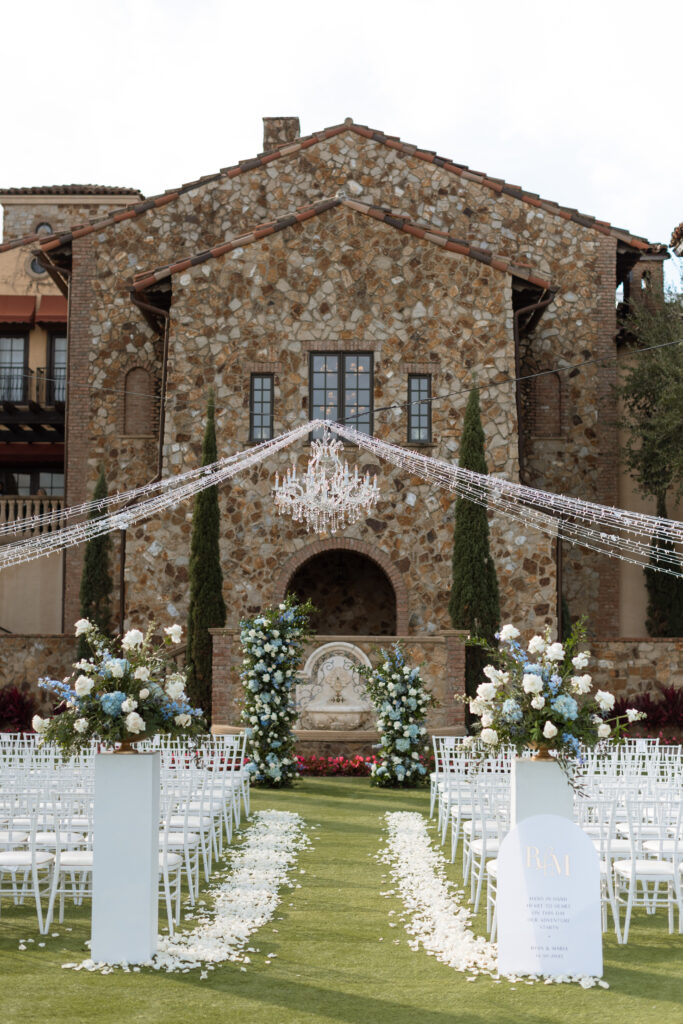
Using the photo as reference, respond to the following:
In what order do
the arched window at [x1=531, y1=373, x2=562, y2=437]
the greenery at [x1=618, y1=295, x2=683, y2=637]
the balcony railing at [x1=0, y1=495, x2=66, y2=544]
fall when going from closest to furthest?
the greenery at [x1=618, y1=295, x2=683, y2=637]
the arched window at [x1=531, y1=373, x2=562, y2=437]
the balcony railing at [x1=0, y1=495, x2=66, y2=544]

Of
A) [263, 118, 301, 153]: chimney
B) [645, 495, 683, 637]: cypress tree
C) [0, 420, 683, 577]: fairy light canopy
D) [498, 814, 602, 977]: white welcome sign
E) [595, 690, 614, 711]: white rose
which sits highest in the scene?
[263, 118, 301, 153]: chimney

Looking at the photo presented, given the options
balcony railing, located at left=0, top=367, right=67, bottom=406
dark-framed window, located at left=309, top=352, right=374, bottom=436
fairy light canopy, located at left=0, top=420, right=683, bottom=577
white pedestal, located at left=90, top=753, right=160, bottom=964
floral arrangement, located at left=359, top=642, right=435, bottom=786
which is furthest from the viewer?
balcony railing, located at left=0, top=367, right=67, bottom=406

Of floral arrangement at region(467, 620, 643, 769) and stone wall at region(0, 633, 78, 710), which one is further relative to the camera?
stone wall at region(0, 633, 78, 710)

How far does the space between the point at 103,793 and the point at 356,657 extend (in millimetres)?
11623

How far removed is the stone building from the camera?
22172mm

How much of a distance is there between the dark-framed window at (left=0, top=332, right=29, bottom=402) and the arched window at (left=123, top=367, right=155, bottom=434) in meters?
7.05

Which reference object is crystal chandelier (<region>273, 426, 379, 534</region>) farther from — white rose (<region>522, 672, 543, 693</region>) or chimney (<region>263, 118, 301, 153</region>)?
white rose (<region>522, 672, 543, 693</region>)

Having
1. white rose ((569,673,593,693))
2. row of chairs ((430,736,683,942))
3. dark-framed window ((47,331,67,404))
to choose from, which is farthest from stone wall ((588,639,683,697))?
dark-framed window ((47,331,67,404))

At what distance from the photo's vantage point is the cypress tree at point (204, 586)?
2044 centimetres

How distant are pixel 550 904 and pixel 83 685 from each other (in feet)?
10.7

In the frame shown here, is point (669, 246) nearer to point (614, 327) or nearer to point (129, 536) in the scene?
point (614, 327)

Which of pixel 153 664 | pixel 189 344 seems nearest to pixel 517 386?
pixel 189 344

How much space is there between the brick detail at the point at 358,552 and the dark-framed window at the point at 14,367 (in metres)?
12.3

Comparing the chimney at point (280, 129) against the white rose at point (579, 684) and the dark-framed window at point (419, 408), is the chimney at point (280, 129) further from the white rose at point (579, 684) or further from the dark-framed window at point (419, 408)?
the white rose at point (579, 684)
